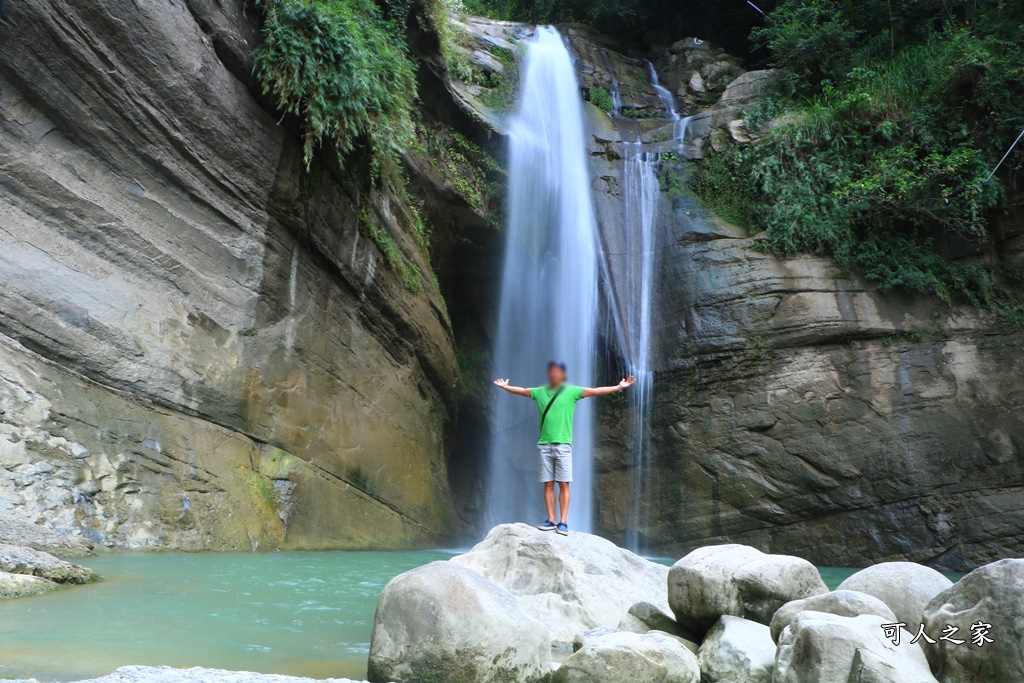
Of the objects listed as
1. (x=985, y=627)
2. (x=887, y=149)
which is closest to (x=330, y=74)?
(x=985, y=627)

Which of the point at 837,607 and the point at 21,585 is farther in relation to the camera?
the point at 21,585

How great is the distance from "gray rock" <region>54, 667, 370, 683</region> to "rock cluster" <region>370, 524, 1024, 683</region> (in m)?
0.60

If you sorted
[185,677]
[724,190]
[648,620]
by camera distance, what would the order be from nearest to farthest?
[185,677]
[648,620]
[724,190]

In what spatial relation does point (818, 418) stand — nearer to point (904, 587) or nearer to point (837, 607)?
point (904, 587)

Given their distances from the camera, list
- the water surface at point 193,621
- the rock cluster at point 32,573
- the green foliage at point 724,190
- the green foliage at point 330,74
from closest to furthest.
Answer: the water surface at point 193,621 → the rock cluster at point 32,573 → the green foliage at point 330,74 → the green foliage at point 724,190

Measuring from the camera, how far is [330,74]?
952cm

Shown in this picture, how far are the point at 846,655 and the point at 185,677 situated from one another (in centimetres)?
262

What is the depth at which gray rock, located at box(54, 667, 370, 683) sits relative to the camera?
303 cm

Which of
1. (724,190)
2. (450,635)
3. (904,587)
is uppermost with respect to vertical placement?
(724,190)

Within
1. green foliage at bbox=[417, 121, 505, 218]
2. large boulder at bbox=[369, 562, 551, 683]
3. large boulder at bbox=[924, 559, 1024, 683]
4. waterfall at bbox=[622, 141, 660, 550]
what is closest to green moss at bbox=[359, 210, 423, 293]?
green foliage at bbox=[417, 121, 505, 218]

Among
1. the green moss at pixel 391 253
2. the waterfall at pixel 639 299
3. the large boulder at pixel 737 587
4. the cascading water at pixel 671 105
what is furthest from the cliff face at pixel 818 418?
the large boulder at pixel 737 587

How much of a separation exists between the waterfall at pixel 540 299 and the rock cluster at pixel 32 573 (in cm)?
870

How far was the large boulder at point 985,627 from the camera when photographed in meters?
3.27

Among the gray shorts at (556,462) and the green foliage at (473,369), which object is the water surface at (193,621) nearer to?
the gray shorts at (556,462)
